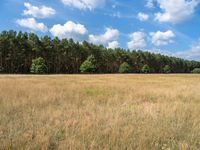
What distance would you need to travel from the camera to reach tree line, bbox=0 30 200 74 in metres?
64.6

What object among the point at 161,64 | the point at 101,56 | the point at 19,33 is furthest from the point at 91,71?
the point at 161,64

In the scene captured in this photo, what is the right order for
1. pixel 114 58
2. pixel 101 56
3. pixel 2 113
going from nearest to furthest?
pixel 2 113
pixel 101 56
pixel 114 58

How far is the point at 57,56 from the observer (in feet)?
253

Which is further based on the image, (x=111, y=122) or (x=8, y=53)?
(x=8, y=53)

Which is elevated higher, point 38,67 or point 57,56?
point 57,56

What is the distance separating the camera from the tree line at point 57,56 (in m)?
64.6

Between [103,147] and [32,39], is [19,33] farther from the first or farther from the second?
[103,147]

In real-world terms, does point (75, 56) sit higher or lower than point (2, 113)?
higher

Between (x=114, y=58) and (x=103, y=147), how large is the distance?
9329cm

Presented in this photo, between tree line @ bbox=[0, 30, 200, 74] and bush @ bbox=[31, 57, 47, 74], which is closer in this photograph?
bush @ bbox=[31, 57, 47, 74]

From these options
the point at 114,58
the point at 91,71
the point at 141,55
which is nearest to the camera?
the point at 91,71

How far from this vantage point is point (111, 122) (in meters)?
6.73

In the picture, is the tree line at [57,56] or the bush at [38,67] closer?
the bush at [38,67]

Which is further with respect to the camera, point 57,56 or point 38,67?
point 57,56
